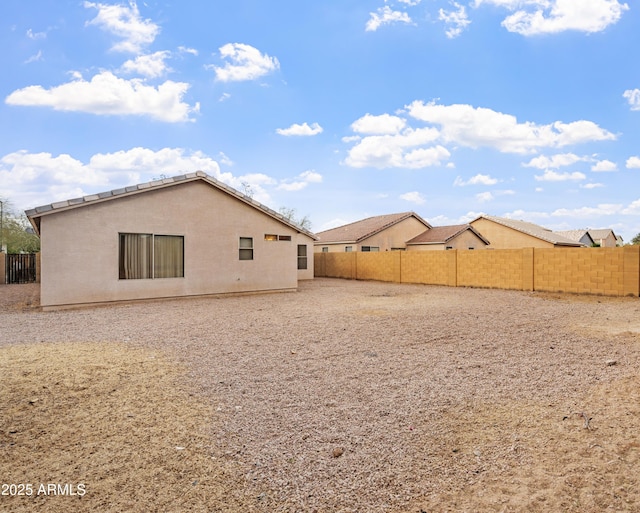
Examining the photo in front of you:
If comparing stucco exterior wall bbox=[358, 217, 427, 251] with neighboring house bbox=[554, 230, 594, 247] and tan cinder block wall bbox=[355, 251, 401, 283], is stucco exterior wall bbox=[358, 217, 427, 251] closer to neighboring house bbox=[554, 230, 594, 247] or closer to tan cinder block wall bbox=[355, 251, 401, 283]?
tan cinder block wall bbox=[355, 251, 401, 283]

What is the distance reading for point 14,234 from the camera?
34656 mm

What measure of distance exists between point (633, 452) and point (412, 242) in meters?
28.2

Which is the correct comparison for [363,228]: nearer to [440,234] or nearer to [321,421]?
[440,234]

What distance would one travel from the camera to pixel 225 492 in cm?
270

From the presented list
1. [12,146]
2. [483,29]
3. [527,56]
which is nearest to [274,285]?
[483,29]

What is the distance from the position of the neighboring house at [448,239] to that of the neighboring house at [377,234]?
83 centimetres

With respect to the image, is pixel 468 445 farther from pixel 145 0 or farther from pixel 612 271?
pixel 612 271

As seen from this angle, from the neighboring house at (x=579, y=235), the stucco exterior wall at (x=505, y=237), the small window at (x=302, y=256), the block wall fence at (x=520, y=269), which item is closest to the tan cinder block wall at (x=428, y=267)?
the block wall fence at (x=520, y=269)

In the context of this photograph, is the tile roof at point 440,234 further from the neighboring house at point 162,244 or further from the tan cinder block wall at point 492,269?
the neighboring house at point 162,244

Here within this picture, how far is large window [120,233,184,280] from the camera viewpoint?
1266 cm

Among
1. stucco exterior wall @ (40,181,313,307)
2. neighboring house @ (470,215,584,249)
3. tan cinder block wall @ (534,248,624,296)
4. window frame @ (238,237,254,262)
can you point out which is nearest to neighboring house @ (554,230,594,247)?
neighboring house @ (470,215,584,249)

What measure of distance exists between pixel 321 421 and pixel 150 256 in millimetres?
11125

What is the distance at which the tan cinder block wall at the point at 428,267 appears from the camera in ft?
63.8

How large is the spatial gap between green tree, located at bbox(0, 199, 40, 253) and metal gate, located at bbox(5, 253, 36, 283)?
13297 mm
